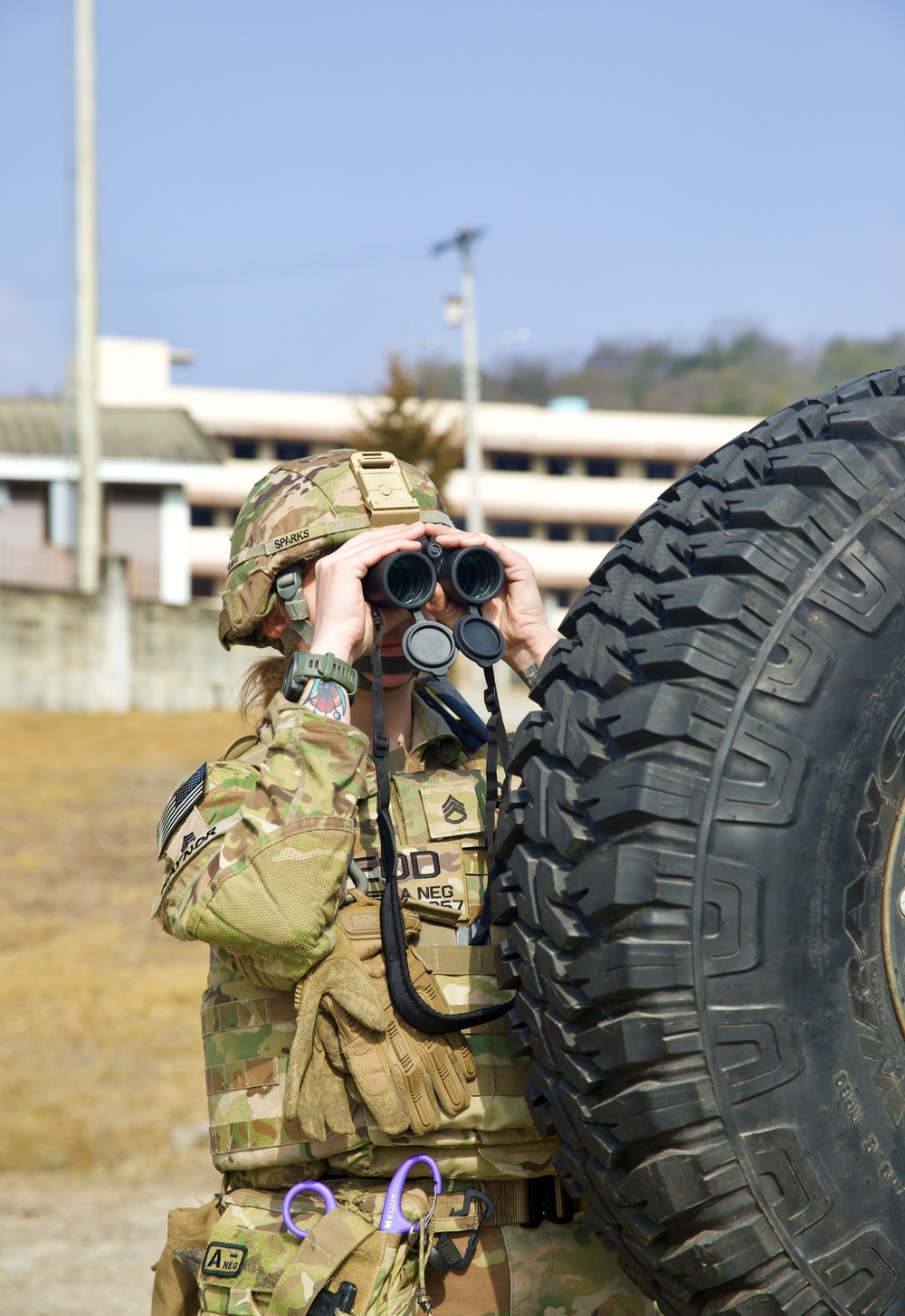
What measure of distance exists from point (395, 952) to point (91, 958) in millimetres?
8097

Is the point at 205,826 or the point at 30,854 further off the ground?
the point at 205,826

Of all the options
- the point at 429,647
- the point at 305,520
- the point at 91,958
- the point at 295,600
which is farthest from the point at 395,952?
the point at 91,958

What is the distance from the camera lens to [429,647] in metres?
2.07

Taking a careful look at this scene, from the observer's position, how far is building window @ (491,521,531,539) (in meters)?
44.2

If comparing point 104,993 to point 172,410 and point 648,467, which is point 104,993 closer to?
point 172,410

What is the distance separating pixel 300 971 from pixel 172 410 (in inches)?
1207

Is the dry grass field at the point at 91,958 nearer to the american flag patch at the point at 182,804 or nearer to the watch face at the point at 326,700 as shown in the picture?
the american flag patch at the point at 182,804

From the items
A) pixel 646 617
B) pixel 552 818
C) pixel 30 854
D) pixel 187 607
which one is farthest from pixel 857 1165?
pixel 187 607

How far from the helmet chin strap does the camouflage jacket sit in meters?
0.23

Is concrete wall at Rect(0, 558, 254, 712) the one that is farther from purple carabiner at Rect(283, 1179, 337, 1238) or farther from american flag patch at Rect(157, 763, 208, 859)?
purple carabiner at Rect(283, 1179, 337, 1238)

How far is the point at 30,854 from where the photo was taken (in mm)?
11938

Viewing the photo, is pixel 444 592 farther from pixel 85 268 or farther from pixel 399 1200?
pixel 85 268

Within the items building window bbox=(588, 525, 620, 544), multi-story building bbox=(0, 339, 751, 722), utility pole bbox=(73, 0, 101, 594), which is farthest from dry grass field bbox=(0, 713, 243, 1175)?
building window bbox=(588, 525, 620, 544)

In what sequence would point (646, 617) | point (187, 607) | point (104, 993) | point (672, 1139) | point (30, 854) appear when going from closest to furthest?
point (672, 1139) < point (646, 617) < point (104, 993) < point (30, 854) < point (187, 607)
